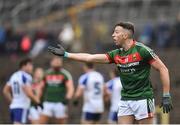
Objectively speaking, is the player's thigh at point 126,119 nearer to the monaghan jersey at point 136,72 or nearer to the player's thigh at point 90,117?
the monaghan jersey at point 136,72

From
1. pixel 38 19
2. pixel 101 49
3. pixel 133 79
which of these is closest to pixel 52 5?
pixel 38 19

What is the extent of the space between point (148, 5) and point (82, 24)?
116 inches

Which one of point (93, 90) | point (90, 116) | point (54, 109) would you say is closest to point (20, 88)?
point (54, 109)

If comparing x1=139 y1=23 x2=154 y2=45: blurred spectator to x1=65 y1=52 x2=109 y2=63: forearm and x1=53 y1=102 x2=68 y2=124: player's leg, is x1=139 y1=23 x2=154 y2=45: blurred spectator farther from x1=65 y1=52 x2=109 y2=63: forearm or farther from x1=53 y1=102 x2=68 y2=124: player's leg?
x1=65 y1=52 x2=109 y2=63: forearm

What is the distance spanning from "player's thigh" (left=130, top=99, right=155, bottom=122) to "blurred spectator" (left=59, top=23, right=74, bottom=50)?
16830 mm

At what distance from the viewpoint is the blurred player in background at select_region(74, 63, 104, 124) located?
20812 millimetres

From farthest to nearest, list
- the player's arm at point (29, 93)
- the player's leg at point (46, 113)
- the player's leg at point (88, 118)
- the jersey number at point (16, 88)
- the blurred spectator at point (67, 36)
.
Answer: the blurred spectator at point (67, 36) → the player's leg at point (88, 118) → the player's leg at point (46, 113) → the jersey number at point (16, 88) → the player's arm at point (29, 93)

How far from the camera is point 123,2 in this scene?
33.2 m

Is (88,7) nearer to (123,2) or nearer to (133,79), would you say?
(123,2)

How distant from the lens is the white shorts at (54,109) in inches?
792

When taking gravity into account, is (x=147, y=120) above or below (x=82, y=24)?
below

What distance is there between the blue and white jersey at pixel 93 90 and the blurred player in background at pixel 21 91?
7.42 ft

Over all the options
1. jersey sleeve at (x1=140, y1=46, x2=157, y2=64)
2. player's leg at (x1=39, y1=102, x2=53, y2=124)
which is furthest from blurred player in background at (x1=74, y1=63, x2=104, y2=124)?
jersey sleeve at (x1=140, y1=46, x2=157, y2=64)

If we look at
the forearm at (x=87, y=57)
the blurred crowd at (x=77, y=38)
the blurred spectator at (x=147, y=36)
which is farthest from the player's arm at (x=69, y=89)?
the blurred spectator at (x=147, y=36)
